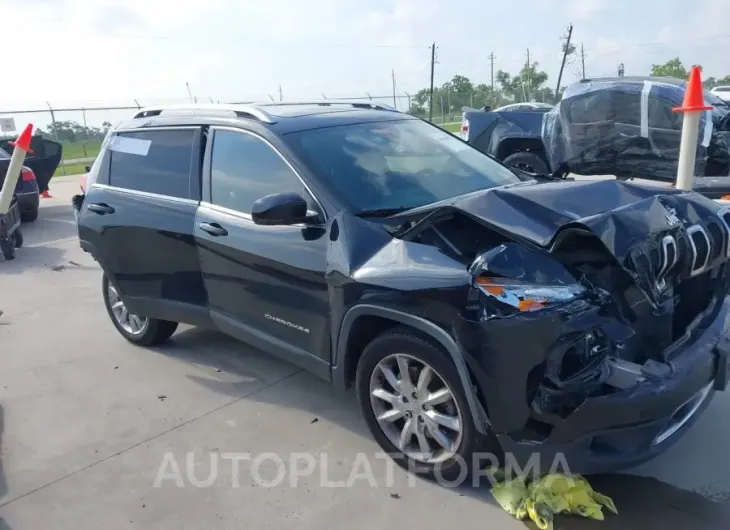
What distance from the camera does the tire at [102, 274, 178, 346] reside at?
16.6 ft

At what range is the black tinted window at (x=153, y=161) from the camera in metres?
4.40

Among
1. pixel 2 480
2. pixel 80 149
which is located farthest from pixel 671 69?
pixel 2 480

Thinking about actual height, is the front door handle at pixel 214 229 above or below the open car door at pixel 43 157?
above

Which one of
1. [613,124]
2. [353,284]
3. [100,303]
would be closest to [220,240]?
[353,284]

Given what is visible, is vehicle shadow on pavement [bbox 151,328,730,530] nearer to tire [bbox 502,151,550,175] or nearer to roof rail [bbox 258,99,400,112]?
roof rail [bbox 258,99,400,112]

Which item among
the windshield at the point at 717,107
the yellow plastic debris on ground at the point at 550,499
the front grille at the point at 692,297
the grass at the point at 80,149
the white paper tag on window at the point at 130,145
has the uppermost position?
the white paper tag on window at the point at 130,145

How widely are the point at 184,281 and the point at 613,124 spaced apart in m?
6.86

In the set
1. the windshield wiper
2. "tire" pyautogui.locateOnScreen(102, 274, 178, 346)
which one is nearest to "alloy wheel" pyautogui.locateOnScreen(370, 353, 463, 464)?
the windshield wiper

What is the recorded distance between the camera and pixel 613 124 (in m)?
9.05

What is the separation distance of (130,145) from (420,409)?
309 cm

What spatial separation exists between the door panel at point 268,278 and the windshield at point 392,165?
37cm

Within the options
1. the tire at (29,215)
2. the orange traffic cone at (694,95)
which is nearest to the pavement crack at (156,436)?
the orange traffic cone at (694,95)

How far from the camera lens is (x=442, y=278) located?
2828mm

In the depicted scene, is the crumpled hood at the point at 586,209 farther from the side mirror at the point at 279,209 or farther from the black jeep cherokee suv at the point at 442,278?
the side mirror at the point at 279,209
